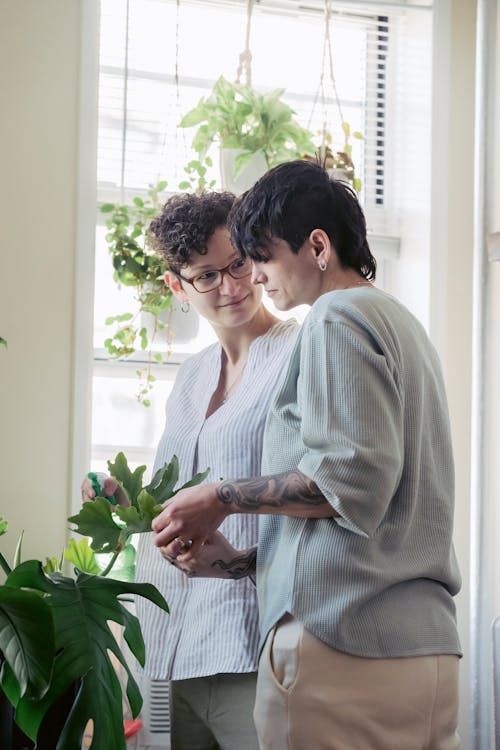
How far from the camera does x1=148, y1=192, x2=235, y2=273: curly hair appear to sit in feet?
5.81

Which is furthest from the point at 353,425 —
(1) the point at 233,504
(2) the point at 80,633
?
(2) the point at 80,633

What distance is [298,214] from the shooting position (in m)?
1.41

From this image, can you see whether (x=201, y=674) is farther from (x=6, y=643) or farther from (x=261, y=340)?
(x=261, y=340)

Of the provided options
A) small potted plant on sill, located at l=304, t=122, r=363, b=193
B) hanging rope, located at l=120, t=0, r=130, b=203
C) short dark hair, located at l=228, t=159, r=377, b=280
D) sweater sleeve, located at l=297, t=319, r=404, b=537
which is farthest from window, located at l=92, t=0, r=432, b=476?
sweater sleeve, located at l=297, t=319, r=404, b=537

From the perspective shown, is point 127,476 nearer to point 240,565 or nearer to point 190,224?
point 240,565

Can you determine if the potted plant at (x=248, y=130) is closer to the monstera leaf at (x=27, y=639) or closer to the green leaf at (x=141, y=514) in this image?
the green leaf at (x=141, y=514)

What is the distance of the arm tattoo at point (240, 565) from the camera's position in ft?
4.82

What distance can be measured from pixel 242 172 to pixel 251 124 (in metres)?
0.13

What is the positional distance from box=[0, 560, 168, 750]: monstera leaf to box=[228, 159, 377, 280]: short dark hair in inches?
23.4

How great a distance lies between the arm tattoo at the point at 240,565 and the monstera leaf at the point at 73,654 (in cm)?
12

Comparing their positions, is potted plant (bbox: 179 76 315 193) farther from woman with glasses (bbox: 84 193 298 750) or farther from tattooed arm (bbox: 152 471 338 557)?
tattooed arm (bbox: 152 471 338 557)

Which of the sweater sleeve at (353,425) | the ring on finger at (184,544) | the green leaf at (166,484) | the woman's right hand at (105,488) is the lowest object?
the ring on finger at (184,544)

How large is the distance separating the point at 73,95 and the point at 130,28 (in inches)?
13.3

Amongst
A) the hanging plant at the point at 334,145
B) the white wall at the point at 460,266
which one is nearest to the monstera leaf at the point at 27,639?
the hanging plant at the point at 334,145
